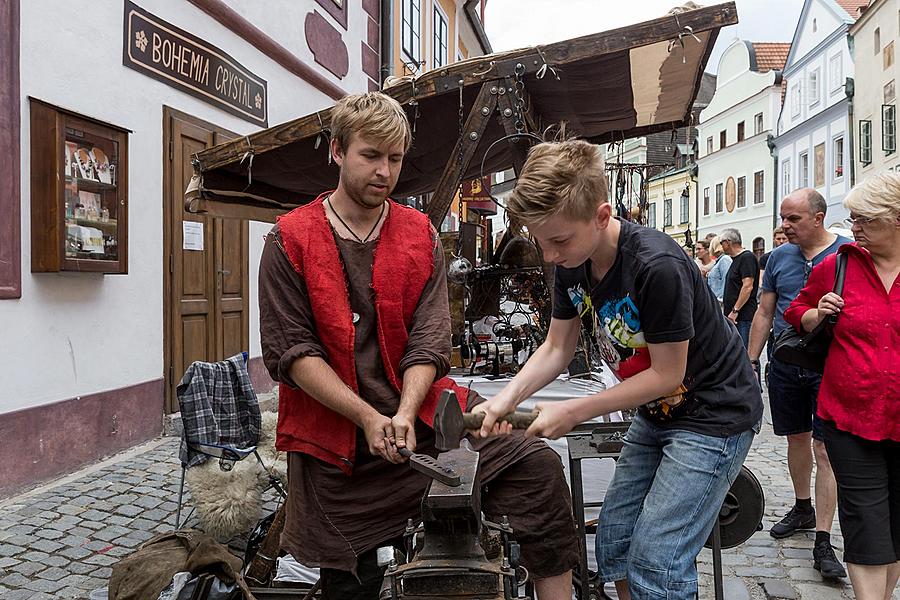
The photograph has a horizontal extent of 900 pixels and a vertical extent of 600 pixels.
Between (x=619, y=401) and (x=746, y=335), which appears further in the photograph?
(x=746, y=335)

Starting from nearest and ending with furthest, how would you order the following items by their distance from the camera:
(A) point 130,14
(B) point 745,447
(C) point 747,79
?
(B) point 745,447
(A) point 130,14
(C) point 747,79

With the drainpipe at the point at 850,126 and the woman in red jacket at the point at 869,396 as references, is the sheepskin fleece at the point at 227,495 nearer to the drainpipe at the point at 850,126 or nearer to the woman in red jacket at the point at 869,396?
the woman in red jacket at the point at 869,396

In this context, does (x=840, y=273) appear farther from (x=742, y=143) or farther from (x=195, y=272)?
(x=742, y=143)

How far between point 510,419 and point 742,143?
40.6 m

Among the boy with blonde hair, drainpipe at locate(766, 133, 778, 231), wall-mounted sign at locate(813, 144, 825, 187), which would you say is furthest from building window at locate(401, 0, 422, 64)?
drainpipe at locate(766, 133, 778, 231)

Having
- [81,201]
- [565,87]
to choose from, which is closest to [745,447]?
[565,87]

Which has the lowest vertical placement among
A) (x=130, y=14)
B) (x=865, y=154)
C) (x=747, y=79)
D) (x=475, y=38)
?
(x=130, y=14)

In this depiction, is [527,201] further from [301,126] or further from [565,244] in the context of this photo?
[301,126]

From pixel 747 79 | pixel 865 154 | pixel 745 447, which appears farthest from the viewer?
pixel 747 79

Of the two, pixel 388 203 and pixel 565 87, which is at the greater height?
pixel 565 87

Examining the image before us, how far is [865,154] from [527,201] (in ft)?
94.7

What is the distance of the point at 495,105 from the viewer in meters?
4.36

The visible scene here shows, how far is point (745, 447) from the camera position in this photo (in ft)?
7.89

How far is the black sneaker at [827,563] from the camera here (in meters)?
3.82
